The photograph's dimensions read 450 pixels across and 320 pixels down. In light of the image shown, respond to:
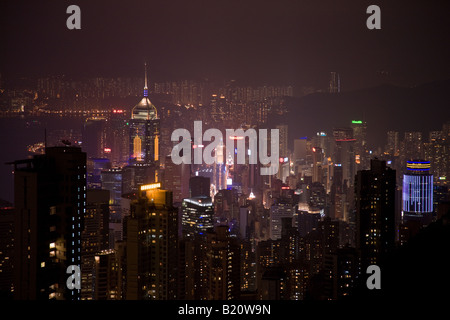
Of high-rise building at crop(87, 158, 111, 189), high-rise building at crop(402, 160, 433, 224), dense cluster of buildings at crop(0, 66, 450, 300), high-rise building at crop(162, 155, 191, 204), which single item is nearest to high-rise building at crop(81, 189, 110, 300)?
dense cluster of buildings at crop(0, 66, 450, 300)

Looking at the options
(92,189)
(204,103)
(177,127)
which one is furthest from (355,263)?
(177,127)

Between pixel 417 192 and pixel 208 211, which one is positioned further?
pixel 208 211

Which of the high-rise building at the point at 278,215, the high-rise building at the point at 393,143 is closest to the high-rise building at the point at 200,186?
the high-rise building at the point at 278,215

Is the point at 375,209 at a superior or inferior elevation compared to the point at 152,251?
superior

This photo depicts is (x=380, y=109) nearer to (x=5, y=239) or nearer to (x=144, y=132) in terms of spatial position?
(x=144, y=132)

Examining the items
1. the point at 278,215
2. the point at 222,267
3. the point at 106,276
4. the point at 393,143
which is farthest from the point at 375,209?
the point at 278,215

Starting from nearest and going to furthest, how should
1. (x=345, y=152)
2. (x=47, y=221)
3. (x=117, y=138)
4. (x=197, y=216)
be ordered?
(x=47, y=221), (x=197, y=216), (x=117, y=138), (x=345, y=152)

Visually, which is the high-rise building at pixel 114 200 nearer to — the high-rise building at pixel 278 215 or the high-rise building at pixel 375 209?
the high-rise building at pixel 278 215
